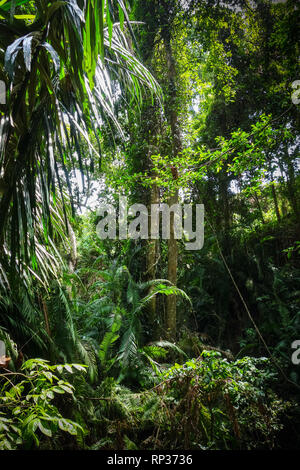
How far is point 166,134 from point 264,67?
1798 mm

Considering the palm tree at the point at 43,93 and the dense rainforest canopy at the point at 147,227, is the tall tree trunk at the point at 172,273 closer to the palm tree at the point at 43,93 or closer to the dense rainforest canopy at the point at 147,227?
the dense rainforest canopy at the point at 147,227

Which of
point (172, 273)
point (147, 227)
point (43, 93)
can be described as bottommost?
point (172, 273)

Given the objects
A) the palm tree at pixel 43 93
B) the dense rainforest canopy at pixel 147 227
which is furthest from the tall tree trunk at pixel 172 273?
the palm tree at pixel 43 93

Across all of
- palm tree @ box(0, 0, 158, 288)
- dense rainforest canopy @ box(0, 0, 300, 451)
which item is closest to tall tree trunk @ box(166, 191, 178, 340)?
dense rainforest canopy @ box(0, 0, 300, 451)

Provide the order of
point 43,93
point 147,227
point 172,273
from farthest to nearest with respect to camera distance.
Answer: point 147,227 → point 172,273 → point 43,93

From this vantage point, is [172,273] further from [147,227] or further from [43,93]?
[43,93]

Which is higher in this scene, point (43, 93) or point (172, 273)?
point (43, 93)

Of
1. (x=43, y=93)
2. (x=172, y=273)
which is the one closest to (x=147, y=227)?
(x=172, y=273)

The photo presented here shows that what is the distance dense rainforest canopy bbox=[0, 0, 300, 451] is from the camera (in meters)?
1.05

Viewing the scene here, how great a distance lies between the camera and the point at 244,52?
422 cm

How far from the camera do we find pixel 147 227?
4113 mm

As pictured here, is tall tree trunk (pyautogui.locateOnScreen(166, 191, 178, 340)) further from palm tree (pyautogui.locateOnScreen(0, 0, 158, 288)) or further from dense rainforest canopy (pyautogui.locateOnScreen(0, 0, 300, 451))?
palm tree (pyautogui.locateOnScreen(0, 0, 158, 288))

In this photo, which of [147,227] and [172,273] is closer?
[172,273]
